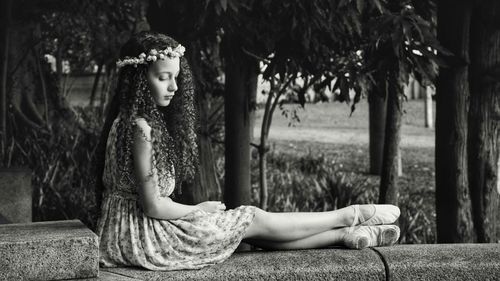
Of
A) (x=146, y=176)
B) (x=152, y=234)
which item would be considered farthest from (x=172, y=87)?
(x=152, y=234)

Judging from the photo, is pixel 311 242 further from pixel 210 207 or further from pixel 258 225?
pixel 210 207

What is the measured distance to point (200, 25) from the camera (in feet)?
19.8

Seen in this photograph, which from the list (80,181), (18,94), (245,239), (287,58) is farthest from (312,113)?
(245,239)

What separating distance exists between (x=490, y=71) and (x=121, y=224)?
2.71 meters

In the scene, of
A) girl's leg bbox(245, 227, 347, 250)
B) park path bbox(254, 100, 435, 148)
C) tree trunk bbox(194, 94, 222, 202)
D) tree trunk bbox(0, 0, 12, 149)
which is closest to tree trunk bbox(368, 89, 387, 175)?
tree trunk bbox(194, 94, 222, 202)

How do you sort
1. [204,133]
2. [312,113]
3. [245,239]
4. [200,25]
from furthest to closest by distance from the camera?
[312,113] < [204,133] < [200,25] < [245,239]

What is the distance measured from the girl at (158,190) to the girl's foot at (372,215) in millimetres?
139

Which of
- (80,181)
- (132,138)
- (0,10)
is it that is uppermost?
(0,10)

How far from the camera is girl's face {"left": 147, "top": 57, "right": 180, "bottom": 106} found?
188 inches

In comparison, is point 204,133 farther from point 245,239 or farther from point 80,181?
point 245,239

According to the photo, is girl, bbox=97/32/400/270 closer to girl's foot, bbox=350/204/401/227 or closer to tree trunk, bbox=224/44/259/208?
girl's foot, bbox=350/204/401/227

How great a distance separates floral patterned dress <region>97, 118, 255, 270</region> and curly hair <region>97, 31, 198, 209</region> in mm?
89

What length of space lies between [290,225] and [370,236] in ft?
1.43

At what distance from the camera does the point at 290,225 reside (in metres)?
5.00
